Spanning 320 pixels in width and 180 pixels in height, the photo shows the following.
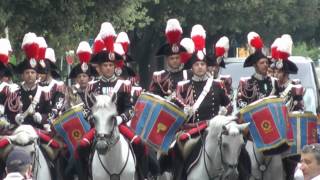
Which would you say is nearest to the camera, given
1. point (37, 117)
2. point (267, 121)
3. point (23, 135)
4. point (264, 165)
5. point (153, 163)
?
point (23, 135)

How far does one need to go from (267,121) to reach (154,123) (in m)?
1.52

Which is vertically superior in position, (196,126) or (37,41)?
(37,41)

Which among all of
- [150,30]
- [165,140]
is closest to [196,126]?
[165,140]

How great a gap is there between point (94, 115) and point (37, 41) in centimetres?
329

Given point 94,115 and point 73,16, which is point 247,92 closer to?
A: point 94,115

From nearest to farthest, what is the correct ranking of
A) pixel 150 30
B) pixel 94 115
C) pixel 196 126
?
pixel 94 115 < pixel 196 126 < pixel 150 30

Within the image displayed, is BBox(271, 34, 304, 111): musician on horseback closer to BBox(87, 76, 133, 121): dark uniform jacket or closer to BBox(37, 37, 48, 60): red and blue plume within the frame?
BBox(87, 76, 133, 121): dark uniform jacket

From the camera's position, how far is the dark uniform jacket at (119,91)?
47.4 feet

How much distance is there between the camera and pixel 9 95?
1544 centimetres

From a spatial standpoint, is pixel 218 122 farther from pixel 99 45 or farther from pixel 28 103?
pixel 99 45

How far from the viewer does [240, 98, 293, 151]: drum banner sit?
14.9 meters

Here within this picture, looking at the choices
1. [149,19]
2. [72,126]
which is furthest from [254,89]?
[149,19]

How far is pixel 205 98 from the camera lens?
14.9 metres

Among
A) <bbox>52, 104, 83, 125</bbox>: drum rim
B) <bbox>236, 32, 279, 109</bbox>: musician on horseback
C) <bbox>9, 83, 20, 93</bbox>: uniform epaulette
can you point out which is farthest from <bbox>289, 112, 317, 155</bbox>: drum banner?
<bbox>9, 83, 20, 93</bbox>: uniform epaulette
